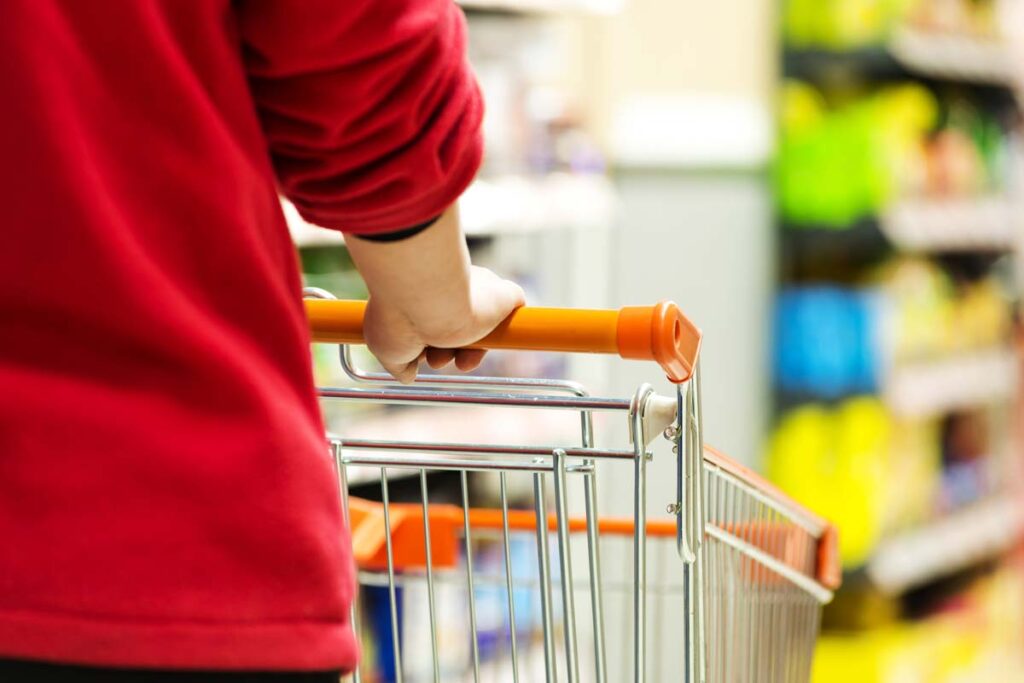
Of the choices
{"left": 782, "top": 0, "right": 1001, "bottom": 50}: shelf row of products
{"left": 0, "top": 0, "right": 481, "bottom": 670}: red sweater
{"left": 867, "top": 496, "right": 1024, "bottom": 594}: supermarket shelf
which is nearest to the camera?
{"left": 0, "top": 0, "right": 481, "bottom": 670}: red sweater

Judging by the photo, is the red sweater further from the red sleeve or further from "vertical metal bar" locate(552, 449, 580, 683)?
"vertical metal bar" locate(552, 449, 580, 683)

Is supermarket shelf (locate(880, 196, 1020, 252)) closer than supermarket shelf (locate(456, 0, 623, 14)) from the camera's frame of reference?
No

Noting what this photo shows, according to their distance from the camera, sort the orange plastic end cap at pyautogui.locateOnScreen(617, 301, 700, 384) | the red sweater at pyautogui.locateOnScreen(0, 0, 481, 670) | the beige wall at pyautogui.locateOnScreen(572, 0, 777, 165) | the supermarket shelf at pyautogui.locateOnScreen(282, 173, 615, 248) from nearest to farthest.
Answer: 1. the red sweater at pyautogui.locateOnScreen(0, 0, 481, 670)
2. the orange plastic end cap at pyautogui.locateOnScreen(617, 301, 700, 384)
3. the supermarket shelf at pyautogui.locateOnScreen(282, 173, 615, 248)
4. the beige wall at pyautogui.locateOnScreen(572, 0, 777, 165)

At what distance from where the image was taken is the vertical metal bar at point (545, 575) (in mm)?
1138

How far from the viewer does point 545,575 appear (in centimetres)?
115

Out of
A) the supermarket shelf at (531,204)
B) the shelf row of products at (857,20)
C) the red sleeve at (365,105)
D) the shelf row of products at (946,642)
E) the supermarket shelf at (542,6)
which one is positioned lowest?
the shelf row of products at (946,642)

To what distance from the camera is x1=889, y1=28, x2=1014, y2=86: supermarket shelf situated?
369cm

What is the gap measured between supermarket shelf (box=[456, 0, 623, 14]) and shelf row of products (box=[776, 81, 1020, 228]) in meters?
0.62

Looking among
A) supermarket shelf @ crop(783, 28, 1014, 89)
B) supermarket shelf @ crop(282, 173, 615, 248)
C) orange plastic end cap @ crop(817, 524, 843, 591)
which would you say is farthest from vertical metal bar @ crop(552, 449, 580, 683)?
supermarket shelf @ crop(783, 28, 1014, 89)

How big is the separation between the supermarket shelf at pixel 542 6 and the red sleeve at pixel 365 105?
2.10 m

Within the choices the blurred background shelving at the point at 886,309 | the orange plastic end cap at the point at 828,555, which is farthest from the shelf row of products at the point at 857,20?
the orange plastic end cap at the point at 828,555

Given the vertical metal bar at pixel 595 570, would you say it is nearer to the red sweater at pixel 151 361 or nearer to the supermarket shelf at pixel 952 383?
the red sweater at pixel 151 361

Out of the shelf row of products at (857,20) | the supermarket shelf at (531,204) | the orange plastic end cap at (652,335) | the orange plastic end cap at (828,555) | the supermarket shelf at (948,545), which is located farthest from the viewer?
the supermarket shelf at (948,545)

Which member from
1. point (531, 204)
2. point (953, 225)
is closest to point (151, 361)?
point (531, 204)
